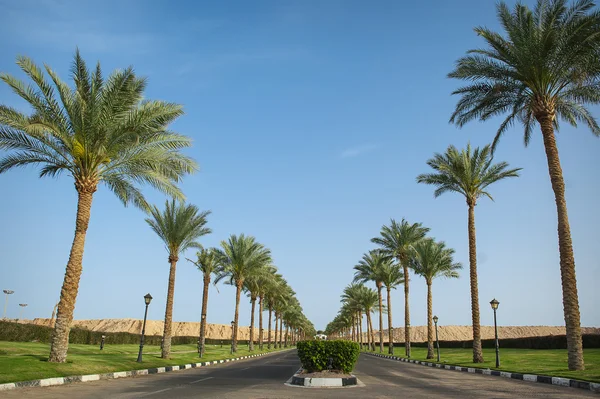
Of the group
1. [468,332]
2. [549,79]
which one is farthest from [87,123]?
[468,332]

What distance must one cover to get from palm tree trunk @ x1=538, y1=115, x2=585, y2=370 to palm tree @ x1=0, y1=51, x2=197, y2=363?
17.2 meters

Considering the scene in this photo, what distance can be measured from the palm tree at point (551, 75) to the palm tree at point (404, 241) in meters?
21.0

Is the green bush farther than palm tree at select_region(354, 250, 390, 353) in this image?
No

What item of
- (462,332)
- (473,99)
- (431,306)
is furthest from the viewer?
(462,332)

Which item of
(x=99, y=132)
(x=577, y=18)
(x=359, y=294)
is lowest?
(x=359, y=294)

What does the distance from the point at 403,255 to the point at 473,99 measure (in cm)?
2312

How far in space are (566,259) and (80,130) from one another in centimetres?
2108

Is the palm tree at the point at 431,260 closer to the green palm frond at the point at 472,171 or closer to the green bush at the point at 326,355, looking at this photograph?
the green palm frond at the point at 472,171

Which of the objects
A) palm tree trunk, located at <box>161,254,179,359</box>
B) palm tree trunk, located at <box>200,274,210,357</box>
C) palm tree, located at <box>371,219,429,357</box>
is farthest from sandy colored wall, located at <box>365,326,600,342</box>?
palm tree trunk, located at <box>161,254,179,359</box>

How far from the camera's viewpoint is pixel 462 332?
183125 millimetres

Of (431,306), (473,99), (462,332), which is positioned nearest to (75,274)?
(473,99)

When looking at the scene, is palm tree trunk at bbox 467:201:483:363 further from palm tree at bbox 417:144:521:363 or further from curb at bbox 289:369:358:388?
curb at bbox 289:369:358:388

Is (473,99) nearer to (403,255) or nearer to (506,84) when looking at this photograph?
(506,84)

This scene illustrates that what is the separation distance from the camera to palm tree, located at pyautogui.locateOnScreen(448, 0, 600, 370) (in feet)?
60.0
